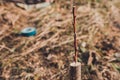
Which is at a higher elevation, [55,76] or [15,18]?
[15,18]

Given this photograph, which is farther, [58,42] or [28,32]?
[28,32]

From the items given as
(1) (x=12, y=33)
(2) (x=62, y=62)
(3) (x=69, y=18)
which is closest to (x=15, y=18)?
(1) (x=12, y=33)

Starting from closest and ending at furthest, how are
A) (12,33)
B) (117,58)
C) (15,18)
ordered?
(117,58) → (12,33) → (15,18)

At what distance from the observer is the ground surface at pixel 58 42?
3.32 meters

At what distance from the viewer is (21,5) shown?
4.63 m

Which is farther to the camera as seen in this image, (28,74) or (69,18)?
(69,18)

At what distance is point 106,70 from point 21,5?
6.37ft

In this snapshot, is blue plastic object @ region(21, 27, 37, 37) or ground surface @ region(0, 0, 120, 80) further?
blue plastic object @ region(21, 27, 37, 37)

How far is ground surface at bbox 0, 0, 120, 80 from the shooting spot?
3.32 m

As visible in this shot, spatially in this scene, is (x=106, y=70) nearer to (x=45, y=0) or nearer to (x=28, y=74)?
(x=28, y=74)

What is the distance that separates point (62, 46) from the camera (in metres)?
3.70

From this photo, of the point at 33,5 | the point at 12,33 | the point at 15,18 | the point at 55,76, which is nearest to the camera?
the point at 55,76

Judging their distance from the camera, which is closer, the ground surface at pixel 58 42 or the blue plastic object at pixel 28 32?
the ground surface at pixel 58 42

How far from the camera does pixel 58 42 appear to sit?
3781 mm
